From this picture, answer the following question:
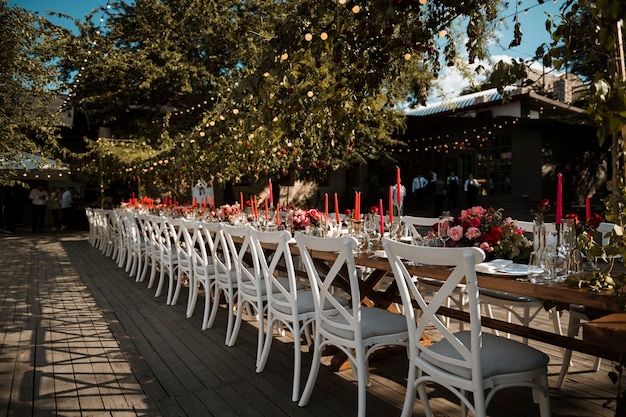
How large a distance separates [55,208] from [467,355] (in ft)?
57.3

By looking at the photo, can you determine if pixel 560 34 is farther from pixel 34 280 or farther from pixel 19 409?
pixel 34 280

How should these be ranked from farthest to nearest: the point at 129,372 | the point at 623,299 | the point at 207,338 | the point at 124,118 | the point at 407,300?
the point at 124,118
the point at 207,338
the point at 129,372
the point at 407,300
the point at 623,299

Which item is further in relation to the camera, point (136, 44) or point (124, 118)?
point (124, 118)

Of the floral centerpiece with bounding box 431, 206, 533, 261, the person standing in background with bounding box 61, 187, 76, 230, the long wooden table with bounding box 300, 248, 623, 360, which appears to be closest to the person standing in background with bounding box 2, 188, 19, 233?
the person standing in background with bounding box 61, 187, 76, 230

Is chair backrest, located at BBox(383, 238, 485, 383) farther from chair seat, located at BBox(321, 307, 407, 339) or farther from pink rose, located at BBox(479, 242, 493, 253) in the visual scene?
pink rose, located at BBox(479, 242, 493, 253)

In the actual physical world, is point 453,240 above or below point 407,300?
above

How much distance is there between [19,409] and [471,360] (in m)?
2.47

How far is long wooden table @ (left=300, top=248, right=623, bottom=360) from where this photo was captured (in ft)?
5.68

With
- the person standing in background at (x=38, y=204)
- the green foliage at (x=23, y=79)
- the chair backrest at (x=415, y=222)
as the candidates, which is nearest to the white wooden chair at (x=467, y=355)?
the chair backrest at (x=415, y=222)

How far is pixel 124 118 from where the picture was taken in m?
16.2

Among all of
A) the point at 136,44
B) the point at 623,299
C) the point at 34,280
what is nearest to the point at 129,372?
the point at 623,299

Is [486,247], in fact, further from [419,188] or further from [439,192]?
[419,188]

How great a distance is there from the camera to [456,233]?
107 inches

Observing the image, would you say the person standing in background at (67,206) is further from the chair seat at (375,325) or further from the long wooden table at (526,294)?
the chair seat at (375,325)
